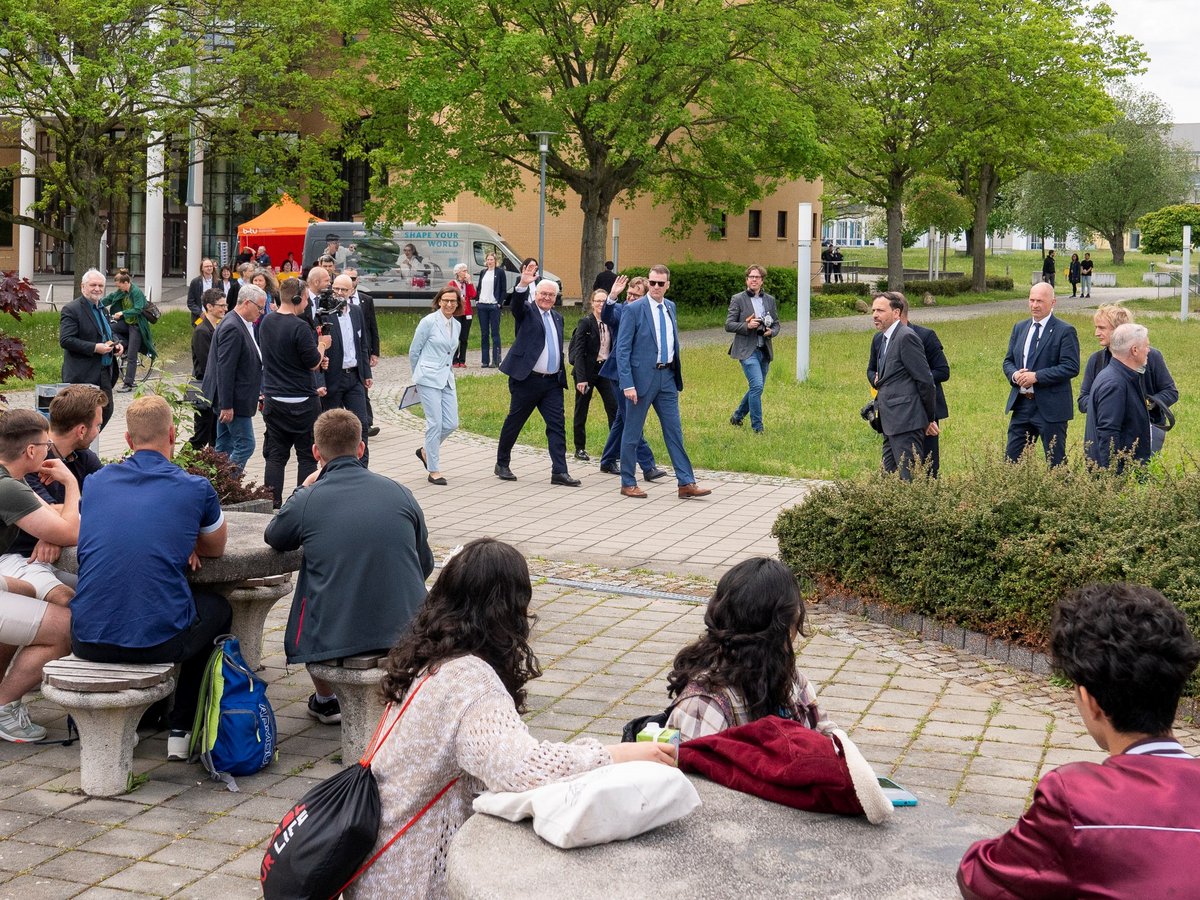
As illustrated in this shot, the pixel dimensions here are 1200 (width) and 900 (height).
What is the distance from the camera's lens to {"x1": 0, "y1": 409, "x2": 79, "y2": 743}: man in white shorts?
5.87 m

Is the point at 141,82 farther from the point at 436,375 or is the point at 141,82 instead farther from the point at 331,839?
the point at 331,839

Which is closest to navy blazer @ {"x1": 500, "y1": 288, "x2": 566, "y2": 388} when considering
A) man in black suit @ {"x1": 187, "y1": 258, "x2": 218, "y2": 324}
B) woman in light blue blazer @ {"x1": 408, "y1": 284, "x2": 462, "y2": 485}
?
woman in light blue blazer @ {"x1": 408, "y1": 284, "x2": 462, "y2": 485}

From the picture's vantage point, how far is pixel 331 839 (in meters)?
3.64

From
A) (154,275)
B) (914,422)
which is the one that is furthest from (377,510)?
(154,275)

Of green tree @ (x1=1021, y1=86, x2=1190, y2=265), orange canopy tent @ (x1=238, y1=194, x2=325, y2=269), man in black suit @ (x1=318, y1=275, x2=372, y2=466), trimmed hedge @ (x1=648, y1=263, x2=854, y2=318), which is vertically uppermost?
green tree @ (x1=1021, y1=86, x2=1190, y2=265)

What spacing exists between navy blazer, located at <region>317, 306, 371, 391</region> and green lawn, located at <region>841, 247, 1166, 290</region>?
155 ft

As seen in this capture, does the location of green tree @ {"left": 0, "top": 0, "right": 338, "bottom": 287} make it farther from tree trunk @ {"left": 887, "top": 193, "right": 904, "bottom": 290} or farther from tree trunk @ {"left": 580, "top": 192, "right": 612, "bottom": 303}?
tree trunk @ {"left": 887, "top": 193, "right": 904, "bottom": 290}

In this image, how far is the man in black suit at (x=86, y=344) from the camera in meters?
14.2

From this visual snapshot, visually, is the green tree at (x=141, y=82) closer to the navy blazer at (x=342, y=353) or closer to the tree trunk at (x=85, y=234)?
the tree trunk at (x=85, y=234)

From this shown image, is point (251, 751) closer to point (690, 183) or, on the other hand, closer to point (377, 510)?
point (377, 510)

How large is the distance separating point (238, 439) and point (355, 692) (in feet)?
21.9

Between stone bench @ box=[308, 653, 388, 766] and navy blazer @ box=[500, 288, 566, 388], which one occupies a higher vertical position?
navy blazer @ box=[500, 288, 566, 388]

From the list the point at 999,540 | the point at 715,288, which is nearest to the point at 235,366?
the point at 999,540

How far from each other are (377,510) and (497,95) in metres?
23.4
